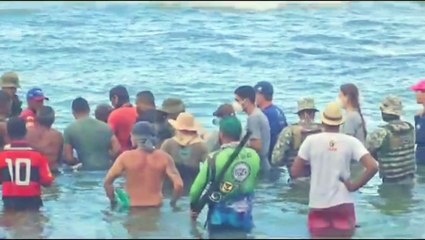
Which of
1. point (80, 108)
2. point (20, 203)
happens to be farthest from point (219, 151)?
point (80, 108)

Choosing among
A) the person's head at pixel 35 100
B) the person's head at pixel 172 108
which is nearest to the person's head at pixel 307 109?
the person's head at pixel 172 108

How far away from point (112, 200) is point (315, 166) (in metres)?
2.65

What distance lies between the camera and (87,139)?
14.7 metres

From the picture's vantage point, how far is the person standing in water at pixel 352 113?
1429cm

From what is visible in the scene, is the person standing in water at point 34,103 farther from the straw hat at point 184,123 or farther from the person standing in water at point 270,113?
the person standing in water at point 270,113

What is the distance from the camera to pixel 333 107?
459 inches

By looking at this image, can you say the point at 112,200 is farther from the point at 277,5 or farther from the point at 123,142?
the point at 277,5

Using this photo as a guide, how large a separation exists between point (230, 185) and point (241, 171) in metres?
0.18

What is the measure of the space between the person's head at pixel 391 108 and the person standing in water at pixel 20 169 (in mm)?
4190

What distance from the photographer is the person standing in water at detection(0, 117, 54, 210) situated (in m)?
12.2

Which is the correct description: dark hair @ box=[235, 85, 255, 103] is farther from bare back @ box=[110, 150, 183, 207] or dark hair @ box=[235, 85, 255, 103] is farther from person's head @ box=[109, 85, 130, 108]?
bare back @ box=[110, 150, 183, 207]

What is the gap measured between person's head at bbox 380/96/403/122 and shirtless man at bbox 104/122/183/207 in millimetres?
2926

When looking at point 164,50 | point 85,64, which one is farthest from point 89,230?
point 164,50

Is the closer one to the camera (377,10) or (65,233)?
(65,233)
